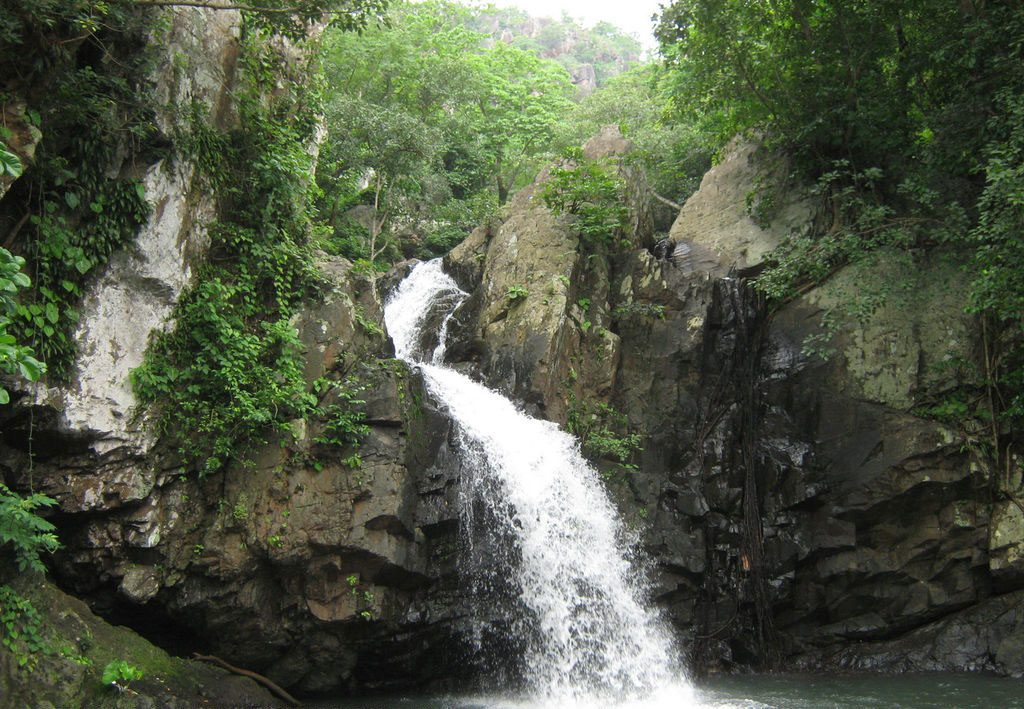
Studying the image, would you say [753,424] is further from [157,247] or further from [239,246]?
[157,247]

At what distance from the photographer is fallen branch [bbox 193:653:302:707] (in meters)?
8.64

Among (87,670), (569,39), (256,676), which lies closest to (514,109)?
(256,676)

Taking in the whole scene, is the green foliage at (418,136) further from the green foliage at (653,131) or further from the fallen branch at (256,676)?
the fallen branch at (256,676)

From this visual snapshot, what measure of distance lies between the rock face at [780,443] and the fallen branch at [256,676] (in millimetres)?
5187

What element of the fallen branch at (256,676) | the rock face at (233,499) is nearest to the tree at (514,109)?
the rock face at (233,499)

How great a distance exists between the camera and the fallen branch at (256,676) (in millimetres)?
8641

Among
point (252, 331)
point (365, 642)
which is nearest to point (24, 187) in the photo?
point (252, 331)

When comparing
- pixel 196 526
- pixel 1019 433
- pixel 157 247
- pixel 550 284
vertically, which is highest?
pixel 550 284

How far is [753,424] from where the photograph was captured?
41.6 feet

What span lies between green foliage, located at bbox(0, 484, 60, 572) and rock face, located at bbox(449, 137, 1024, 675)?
7095 mm

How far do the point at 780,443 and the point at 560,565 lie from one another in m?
4.56

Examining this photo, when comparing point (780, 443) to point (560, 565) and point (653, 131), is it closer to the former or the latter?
point (560, 565)

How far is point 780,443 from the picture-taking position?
1243 cm

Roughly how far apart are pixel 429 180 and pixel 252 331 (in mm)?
9938
